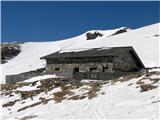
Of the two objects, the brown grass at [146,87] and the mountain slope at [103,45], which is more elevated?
the mountain slope at [103,45]

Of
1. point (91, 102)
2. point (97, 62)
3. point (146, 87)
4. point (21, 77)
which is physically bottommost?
point (91, 102)

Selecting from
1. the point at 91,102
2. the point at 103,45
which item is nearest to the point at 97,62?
the point at 91,102

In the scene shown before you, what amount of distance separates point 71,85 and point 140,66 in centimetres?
1737

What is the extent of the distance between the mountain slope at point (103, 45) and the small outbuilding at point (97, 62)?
6536mm

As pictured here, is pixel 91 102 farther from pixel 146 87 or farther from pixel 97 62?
pixel 97 62

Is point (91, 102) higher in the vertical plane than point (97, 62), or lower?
lower

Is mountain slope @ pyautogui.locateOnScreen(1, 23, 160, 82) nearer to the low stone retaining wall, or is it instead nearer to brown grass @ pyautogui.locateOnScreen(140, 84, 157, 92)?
the low stone retaining wall

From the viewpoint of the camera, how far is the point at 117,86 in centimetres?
2733

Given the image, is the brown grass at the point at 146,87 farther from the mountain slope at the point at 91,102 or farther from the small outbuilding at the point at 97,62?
the small outbuilding at the point at 97,62

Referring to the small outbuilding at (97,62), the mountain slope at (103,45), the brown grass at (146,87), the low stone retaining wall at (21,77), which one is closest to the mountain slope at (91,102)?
the brown grass at (146,87)

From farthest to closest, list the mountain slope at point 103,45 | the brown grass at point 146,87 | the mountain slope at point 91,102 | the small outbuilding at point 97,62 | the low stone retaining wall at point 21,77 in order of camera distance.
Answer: the mountain slope at point 103,45 → the low stone retaining wall at point 21,77 → the small outbuilding at point 97,62 → the brown grass at point 146,87 → the mountain slope at point 91,102

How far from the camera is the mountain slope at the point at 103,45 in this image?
65500mm

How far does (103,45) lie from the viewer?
235 ft

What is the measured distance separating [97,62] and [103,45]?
26.6m
